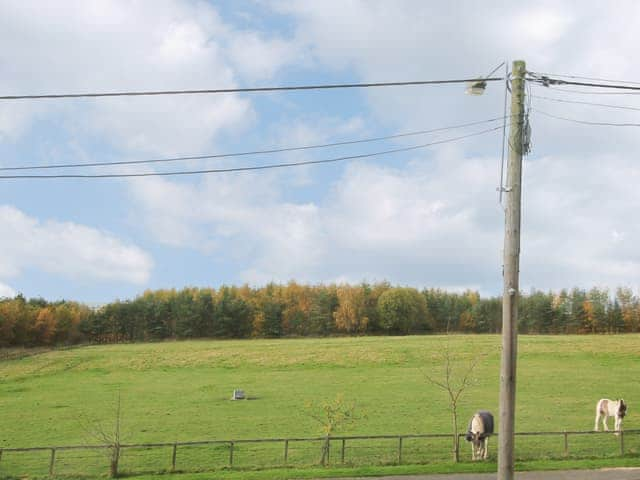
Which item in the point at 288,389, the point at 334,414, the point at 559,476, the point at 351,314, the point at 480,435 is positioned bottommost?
the point at 288,389

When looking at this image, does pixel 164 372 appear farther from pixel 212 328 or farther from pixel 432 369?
pixel 212 328

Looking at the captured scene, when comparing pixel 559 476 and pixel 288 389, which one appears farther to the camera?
pixel 288 389

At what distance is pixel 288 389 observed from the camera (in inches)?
1962

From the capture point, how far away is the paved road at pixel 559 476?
19.9m

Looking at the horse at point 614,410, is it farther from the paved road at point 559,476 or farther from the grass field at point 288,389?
the paved road at point 559,476

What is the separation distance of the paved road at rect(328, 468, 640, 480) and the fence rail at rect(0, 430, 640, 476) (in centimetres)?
302

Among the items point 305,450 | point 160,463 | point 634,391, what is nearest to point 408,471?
point 305,450

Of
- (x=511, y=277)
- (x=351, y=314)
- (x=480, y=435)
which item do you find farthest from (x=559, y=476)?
(x=351, y=314)

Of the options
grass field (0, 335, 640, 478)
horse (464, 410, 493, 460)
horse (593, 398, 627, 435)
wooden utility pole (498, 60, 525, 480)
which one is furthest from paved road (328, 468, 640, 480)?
horse (593, 398, 627, 435)

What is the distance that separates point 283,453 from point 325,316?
362 ft

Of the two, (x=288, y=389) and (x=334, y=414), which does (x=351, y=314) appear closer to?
(x=288, y=389)

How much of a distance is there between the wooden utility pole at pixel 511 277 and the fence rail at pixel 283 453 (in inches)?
494

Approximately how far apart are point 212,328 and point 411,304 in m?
43.0

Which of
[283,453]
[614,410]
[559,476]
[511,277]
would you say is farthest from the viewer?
[614,410]
